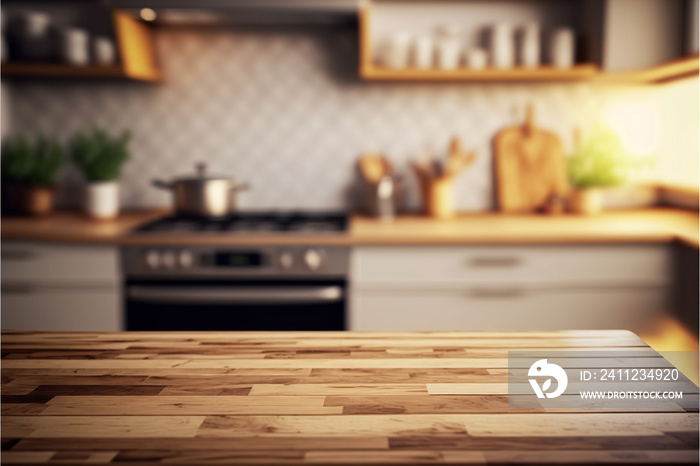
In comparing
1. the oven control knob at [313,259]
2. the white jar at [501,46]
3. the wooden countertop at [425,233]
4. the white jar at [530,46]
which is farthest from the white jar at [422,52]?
the oven control knob at [313,259]

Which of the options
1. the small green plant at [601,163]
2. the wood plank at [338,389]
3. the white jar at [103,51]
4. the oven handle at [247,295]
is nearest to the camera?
the wood plank at [338,389]

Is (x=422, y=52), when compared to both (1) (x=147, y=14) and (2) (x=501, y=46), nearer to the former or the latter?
(2) (x=501, y=46)

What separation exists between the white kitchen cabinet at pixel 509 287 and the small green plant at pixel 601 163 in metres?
0.58

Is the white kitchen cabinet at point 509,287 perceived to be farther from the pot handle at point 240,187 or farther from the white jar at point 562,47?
the white jar at point 562,47

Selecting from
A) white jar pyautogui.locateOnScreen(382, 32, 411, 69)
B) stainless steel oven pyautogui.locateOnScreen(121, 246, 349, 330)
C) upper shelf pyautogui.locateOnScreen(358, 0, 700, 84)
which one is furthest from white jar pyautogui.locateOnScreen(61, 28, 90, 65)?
white jar pyautogui.locateOnScreen(382, 32, 411, 69)

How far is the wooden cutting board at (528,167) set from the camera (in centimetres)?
300

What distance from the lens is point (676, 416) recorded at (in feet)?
2.60

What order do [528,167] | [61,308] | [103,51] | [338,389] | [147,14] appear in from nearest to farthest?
1. [338,389]
2. [61,308]
3. [147,14]
4. [103,51]
5. [528,167]

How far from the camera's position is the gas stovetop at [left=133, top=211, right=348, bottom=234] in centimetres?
248

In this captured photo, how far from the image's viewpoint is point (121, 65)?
2674mm

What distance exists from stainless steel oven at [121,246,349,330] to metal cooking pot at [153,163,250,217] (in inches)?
13.0

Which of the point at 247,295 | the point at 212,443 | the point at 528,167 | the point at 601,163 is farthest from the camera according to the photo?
the point at 528,167

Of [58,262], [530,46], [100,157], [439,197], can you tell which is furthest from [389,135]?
[58,262]

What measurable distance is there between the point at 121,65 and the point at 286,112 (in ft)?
2.59
